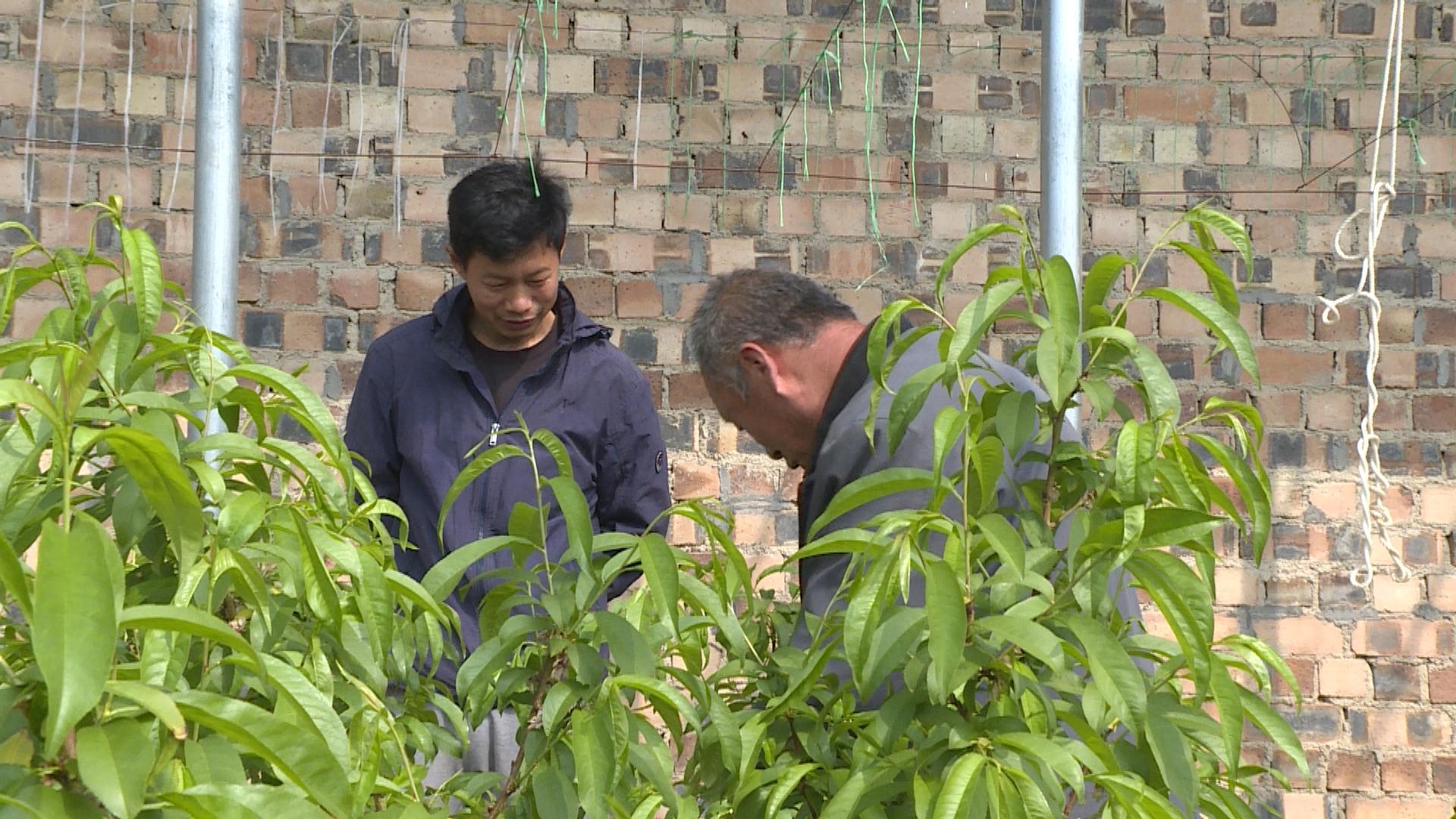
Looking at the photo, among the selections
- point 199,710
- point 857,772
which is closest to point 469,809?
point 857,772

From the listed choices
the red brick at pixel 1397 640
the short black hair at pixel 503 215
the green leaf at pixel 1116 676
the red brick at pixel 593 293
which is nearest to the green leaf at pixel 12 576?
the green leaf at pixel 1116 676

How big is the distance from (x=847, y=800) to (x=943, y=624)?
178 mm

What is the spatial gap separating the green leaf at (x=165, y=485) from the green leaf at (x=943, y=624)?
0.48 m

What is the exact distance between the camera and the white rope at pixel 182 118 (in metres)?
3.47

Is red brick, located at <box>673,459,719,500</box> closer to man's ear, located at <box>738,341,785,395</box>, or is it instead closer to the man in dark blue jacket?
the man in dark blue jacket

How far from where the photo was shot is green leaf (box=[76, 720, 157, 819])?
0.79 m

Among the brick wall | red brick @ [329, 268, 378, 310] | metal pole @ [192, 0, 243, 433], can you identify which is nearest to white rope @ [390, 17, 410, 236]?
the brick wall

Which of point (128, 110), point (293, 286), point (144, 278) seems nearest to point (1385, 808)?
point (293, 286)

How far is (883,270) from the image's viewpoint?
3674mm

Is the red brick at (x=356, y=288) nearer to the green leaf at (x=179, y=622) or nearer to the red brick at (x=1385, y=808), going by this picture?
the red brick at (x=1385, y=808)

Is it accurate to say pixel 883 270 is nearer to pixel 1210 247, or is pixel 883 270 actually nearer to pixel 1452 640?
pixel 1452 640

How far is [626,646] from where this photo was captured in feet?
4.19

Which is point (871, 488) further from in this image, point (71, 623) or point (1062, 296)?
point (71, 623)

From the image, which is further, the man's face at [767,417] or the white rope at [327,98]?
the white rope at [327,98]
